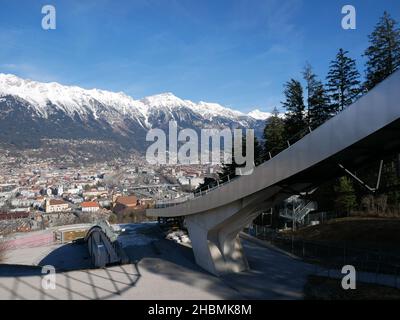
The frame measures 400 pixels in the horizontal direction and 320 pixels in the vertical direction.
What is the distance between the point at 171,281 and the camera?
15.1 m

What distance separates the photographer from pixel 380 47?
101ft

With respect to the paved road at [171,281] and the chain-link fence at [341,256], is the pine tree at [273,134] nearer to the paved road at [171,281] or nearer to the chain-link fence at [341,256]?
the chain-link fence at [341,256]

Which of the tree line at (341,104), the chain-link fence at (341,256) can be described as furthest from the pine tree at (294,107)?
→ the chain-link fence at (341,256)

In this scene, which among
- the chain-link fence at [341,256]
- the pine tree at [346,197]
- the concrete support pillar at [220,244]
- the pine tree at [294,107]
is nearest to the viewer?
the chain-link fence at [341,256]

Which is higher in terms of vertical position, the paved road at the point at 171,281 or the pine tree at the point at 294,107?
the pine tree at the point at 294,107

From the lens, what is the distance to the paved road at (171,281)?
42.8 feet

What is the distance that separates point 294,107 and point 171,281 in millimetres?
27196

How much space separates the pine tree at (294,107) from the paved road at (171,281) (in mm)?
18021

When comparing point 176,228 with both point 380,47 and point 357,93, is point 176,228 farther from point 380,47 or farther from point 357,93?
point 380,47

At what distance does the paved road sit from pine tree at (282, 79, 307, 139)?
18.0 m

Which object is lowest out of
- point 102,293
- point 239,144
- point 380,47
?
point 102,293

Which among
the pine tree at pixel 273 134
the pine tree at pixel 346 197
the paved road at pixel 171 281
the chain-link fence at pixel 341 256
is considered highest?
the pine tree at pixel 273 134

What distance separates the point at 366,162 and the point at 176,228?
75.5ft
